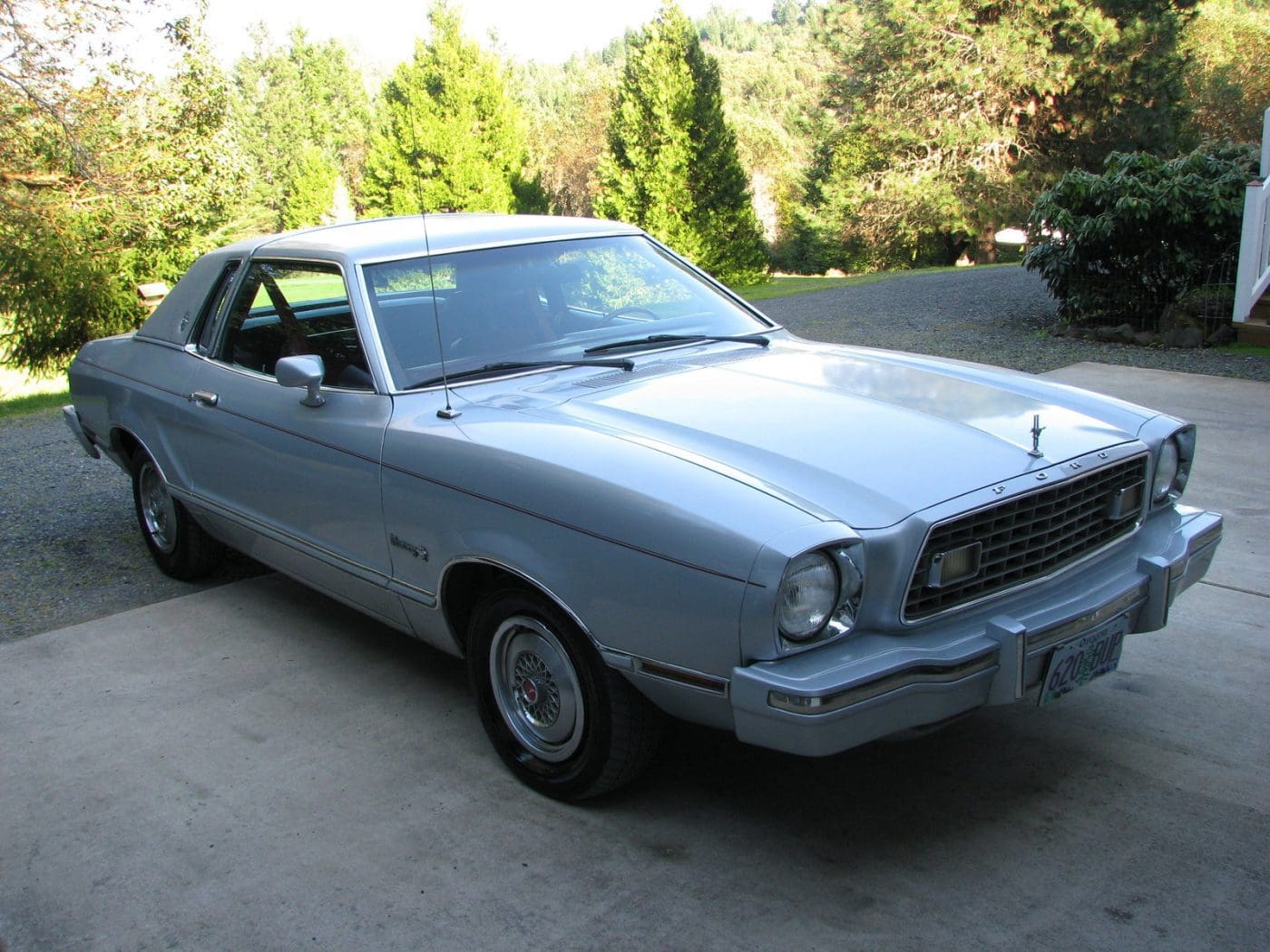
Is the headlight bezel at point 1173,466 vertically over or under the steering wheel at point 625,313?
under


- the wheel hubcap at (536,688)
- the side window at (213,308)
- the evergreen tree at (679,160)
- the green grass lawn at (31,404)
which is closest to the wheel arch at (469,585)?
the wheel hubcap at (536,688)

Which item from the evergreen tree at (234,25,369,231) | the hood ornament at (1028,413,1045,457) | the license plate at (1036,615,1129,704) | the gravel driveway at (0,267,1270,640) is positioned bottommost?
the gravel driveway at (0,267,1270,640)

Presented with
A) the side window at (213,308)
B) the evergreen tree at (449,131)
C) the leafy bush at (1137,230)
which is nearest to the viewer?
the side window at (213,308)

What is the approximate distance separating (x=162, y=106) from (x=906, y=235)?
22.7 m

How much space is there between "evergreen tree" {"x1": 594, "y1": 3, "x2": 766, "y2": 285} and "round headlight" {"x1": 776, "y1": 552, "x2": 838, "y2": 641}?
19.3m

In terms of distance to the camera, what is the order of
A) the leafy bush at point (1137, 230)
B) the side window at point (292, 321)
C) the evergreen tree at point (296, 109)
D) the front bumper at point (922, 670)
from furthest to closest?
the evergreen tree at point (296, 109)
the leafy bush at point (1137, 230)
the side window at point (292, 321)
the front bumper at point (922, 670)

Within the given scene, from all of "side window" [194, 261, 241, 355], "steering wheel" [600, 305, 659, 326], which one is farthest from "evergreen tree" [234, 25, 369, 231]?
"steering wheel" [600, 305, 659, 326]

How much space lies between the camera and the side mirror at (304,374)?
3.84 metres

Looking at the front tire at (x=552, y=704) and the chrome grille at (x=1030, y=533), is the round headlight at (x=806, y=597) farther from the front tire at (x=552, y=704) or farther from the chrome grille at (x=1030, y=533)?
the front tire at (x=552, y=704)

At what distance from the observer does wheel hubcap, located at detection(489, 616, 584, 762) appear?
127 inches

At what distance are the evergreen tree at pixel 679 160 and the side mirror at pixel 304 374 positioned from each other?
1809 cm

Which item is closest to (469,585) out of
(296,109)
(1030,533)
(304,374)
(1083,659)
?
(304,374)

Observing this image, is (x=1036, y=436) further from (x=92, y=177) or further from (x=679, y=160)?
(x=679, y=160)

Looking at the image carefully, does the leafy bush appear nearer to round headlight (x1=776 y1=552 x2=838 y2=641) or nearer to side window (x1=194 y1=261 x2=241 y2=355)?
side window (x1=194 y1=261 x2=241 y2=355)
